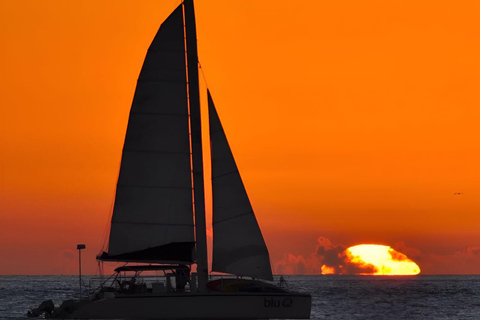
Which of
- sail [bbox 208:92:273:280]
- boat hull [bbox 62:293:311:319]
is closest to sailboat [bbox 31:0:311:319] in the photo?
sail [bbox 208:92:273:280]

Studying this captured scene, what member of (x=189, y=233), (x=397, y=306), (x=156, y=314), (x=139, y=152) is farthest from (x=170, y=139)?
(x=397, y=306)

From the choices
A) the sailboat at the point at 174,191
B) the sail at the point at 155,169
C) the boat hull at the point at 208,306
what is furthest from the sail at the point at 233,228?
the boat hull at the point at 208,306

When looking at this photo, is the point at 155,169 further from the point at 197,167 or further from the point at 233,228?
the point at 233,228

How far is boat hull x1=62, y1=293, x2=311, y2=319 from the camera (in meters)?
46.2

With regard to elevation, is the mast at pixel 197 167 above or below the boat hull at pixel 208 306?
above

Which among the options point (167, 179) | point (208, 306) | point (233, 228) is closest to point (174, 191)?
point (167, 179)

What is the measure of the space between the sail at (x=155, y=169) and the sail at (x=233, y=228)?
1509 mm

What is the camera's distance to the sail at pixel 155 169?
4981 cm

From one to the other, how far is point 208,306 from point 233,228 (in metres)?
4.96

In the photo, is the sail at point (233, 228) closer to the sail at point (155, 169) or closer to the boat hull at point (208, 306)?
the sail at point (155, 169)

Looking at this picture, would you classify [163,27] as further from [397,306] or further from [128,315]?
[397,306]

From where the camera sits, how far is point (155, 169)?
163ft

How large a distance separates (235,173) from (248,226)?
2.85m

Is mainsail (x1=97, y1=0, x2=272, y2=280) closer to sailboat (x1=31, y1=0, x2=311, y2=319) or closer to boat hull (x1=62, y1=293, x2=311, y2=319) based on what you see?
sailboat (x1=31, y1=0, x2=311, y2=319)
